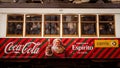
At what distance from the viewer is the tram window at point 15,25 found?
32.2 ft

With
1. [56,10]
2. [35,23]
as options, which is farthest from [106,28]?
[35,23]

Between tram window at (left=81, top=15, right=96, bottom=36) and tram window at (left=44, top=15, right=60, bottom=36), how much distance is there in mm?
988

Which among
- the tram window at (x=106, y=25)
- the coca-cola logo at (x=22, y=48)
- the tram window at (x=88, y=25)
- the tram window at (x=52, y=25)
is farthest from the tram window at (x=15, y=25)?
the tram window at (x=106, y=25)

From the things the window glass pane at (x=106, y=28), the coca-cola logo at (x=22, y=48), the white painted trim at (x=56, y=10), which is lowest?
the coca-cola logo at (x=22, y=48)

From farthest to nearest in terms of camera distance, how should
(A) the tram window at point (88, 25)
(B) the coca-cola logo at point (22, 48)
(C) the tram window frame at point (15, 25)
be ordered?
(A) the tram window at point (88, 25)
(C) the tram window frame at point (15, 25)
(B) the coca-cola logo at point (22, 48)

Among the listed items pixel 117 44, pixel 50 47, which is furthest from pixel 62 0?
pixel 117 44

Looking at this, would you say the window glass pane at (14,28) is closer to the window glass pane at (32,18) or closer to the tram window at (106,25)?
the window glass pane at (32,18)

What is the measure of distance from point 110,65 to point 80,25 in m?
2.15

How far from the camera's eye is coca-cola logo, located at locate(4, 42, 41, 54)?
965 centimetres

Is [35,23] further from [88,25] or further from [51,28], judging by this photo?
[88,25]

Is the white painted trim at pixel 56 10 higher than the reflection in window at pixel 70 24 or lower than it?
higher

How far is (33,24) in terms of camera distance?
389 inches

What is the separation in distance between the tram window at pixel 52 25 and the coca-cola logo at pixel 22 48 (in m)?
0.69

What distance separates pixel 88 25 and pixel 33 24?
2.18m
